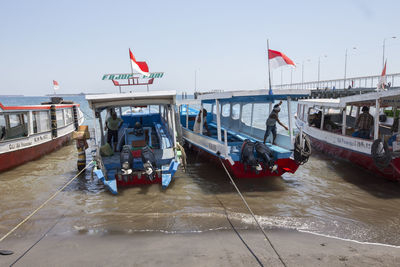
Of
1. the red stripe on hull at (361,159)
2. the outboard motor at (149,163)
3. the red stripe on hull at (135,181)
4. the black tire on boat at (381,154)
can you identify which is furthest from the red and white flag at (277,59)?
the red stripe on hull at (135,181)

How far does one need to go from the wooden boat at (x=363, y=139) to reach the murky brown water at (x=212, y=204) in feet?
1.80

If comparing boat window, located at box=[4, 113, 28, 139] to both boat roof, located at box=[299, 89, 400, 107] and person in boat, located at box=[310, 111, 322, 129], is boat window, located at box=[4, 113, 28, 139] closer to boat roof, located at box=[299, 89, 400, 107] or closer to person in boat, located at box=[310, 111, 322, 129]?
boat roof, located at box=[299, 89, 400, 107]

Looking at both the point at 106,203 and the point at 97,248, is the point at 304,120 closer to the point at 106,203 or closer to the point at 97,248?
the point at 106,203

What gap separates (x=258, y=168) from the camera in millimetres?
7504

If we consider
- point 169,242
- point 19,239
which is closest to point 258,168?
point 169,242

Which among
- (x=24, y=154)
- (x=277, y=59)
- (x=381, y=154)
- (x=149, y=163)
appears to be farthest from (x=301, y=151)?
(x=24, y=154)

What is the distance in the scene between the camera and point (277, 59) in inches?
338

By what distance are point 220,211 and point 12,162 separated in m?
8.55

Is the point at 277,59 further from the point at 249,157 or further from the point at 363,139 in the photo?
the point at 363,139

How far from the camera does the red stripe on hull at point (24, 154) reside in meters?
10.2

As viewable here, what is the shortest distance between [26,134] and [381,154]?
1295cm

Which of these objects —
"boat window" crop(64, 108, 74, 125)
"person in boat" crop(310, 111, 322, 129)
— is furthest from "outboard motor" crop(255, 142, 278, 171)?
"boat window" crop(64, 108, 74, 125)

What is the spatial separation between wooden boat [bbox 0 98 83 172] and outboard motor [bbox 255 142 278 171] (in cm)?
887

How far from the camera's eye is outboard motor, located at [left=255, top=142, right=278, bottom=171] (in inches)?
303
